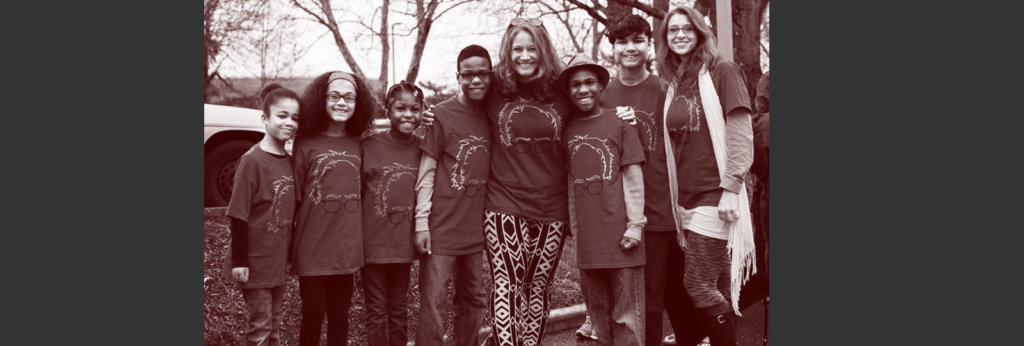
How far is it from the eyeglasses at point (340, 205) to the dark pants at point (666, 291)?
126cm

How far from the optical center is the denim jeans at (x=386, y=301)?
375 centimetres

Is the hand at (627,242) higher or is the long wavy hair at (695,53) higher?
the long wavy hair at (695,53)

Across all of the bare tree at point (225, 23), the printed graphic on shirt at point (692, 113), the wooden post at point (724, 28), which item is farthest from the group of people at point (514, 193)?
the bare tree at point (225, 23)

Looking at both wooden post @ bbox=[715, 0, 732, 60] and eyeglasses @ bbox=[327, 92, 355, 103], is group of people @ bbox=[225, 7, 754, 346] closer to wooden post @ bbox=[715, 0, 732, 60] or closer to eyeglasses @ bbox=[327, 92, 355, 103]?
eyeglasses @ bbox=[327, 92, 355, 103]

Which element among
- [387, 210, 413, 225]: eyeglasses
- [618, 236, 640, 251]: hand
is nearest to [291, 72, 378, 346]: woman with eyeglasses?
[387, 210, 413, 225]: eyeglasses

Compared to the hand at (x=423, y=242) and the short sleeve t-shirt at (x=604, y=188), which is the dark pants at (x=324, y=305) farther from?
the short sleeve t-shirt at (x=604, y=188)

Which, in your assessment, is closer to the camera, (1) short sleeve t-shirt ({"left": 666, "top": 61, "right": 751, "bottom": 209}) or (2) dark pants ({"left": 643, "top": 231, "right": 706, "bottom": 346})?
(1) short sleeve t-shirt ({"left": 666, "top": 61, "right": 751, "bottom": 209})

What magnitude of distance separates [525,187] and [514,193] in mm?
53

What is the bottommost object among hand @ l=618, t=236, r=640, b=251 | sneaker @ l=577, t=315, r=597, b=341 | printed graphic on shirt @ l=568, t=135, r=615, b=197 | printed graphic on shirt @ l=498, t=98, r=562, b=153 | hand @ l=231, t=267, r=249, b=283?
sneaker @ l=577, t=315, r=597, b=341

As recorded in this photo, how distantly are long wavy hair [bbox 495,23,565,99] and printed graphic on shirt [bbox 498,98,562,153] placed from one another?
0.17 feet

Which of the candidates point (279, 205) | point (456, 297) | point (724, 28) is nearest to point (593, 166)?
point (456, 297)

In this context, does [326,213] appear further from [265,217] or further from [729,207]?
[729,207]

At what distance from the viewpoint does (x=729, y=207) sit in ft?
11.6

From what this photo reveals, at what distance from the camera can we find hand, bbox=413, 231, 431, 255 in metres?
3.75
